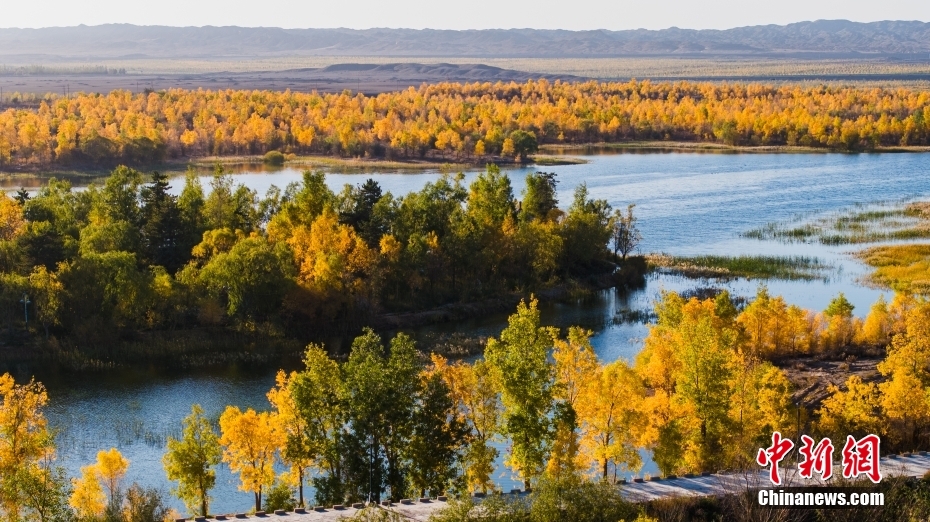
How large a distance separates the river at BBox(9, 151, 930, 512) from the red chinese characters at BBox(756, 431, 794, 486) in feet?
14.5

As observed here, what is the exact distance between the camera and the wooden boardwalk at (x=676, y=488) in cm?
2522

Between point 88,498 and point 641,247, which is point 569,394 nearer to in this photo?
point 88,498

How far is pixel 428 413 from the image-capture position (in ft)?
91.5

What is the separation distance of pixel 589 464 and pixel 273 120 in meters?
90.5

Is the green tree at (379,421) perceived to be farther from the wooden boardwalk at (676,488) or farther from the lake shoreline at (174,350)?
the lake shoreline at (174,350)

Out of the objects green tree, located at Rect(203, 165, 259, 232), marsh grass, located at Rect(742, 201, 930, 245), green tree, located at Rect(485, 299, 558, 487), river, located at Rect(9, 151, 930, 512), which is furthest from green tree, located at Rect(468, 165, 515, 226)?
green tree, located at Rect(485, 299, 558, 487)

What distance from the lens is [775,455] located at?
2656 cm

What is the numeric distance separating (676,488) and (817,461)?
10.4ft

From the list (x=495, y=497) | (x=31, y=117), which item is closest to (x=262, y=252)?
(x=495, y=497)

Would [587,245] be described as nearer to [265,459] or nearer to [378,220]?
[378,220]

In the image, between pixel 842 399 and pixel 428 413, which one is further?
pixel 842 399

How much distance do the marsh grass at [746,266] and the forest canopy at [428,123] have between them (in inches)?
1708

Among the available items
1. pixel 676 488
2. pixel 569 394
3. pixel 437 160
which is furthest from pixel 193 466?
pixel 437 160

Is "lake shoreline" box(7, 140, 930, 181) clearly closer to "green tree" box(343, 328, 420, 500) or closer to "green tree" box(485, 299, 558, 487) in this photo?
"green tree" box(485, 299, 558, 487)
